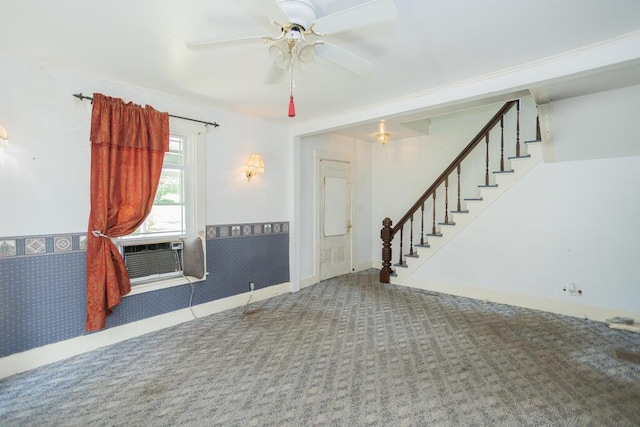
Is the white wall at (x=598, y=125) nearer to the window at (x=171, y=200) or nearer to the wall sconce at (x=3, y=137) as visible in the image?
the window at (x=171, y=200)

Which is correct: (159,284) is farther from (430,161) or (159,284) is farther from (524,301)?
(430,161)

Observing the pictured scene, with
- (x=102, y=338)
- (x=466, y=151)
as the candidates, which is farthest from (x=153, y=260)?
(x=466, y=151)

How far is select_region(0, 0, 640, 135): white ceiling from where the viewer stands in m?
1.97

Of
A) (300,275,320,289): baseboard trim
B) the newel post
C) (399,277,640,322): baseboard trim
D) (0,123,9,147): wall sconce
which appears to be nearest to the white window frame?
(0,123,9,147): wall sconce

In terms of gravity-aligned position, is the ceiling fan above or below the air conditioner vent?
above

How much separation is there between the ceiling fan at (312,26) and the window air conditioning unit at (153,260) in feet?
7.06

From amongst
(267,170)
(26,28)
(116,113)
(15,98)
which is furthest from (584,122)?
(15,98)

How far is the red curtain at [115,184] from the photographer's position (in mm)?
2912

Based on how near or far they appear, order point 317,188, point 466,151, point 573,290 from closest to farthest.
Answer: point 573,290, point 466,151, point 317,188

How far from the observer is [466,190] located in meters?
5.30

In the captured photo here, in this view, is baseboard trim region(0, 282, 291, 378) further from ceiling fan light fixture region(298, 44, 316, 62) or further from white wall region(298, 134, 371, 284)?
ceiling fan light fixture region(298, 44, 316, 62)

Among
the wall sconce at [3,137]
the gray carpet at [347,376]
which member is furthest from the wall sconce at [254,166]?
the wall sconce at [3,137]

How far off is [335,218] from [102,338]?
365 cm

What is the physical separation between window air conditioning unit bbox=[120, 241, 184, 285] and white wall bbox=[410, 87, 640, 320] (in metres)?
3.85
